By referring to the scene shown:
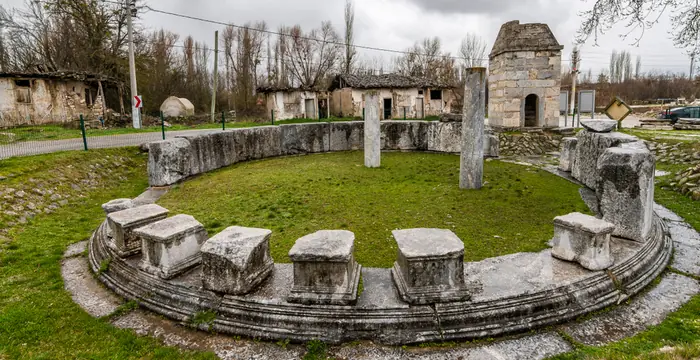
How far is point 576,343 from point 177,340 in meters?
2.70

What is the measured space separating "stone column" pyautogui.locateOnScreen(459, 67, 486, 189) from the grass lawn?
0.26 metres

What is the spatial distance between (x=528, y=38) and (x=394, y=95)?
1626 centimetres

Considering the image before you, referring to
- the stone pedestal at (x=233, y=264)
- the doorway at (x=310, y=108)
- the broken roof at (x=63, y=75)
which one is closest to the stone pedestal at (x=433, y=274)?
the stone pedestal at (x=233, y=264)

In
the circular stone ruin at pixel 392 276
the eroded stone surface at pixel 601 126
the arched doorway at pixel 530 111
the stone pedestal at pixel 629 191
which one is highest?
the arched doorway at pixel 530 111

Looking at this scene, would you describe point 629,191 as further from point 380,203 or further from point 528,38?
point 528,38

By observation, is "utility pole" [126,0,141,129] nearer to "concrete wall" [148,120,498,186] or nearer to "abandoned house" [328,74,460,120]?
"concrete wall" [148,120,498,186]

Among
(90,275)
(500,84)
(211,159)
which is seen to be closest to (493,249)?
(90,275)

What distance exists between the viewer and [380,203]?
585 cm

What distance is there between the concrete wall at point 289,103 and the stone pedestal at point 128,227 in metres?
22.2

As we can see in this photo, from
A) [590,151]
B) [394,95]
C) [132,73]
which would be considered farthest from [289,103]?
[590,151]

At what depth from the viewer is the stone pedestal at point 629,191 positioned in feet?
12.6

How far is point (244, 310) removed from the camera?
2.82 metres

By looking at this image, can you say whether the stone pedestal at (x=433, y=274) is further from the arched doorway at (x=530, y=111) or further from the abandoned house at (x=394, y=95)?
the abandoned house at (x=394, y=95)

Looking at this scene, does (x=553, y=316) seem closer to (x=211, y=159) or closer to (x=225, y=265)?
(x=225, y=265)
